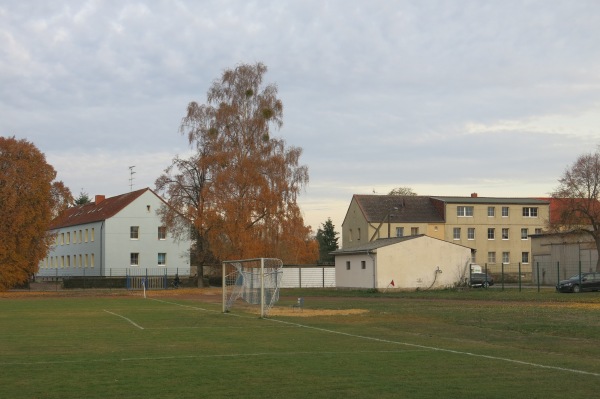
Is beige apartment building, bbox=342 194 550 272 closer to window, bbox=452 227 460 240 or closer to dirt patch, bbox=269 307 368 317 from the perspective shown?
window, bbox=452 227 460 240

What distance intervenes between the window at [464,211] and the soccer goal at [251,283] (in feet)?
182

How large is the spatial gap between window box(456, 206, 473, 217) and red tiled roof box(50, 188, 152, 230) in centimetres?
3544

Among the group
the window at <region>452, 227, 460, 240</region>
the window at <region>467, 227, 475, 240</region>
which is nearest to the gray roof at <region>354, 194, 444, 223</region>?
the window at <region>452, 227, 460, 240</region>

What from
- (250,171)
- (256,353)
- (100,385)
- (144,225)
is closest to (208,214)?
(250,171)

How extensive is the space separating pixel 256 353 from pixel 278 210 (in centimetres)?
4379

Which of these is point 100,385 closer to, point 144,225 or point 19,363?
point 19,363

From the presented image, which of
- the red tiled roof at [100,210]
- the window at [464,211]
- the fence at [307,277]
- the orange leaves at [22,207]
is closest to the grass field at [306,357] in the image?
the orange leaves at [22,207]

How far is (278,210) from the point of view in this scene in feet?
197

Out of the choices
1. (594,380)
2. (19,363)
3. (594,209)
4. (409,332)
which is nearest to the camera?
(594,380)

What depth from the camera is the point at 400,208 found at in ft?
298

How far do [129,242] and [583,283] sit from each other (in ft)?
168

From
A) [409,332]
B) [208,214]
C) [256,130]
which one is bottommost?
[409,332]

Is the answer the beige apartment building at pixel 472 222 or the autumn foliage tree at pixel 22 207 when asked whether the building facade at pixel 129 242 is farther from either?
the beige apartment building at pixel 472 222

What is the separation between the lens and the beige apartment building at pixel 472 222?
89500 millimetres
